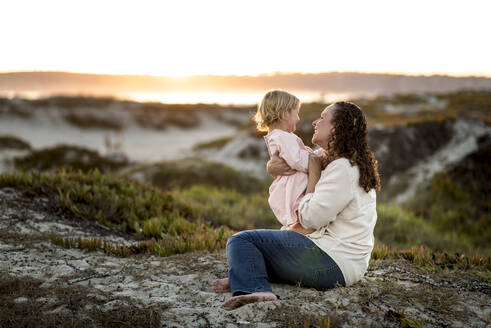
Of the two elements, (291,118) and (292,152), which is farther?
(291,118)

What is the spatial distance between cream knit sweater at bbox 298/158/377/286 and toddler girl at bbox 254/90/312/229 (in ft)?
1.05

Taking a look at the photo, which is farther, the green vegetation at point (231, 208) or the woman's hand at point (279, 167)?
the green vegetation at point (231, 208)

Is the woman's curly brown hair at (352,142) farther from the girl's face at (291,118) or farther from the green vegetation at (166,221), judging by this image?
the green vegetation at (166,221)

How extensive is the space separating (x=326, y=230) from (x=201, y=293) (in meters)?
1.38

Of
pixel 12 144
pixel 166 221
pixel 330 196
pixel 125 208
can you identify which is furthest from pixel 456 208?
pixel 12 144

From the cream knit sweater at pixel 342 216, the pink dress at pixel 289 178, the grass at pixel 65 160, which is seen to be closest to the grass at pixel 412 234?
the cream knit sweater at pixel 342 216

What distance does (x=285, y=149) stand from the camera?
3932 mm

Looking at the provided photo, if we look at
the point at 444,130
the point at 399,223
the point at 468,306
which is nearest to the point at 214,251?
the point at 468,306

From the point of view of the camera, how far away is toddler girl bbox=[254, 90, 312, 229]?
3.90m

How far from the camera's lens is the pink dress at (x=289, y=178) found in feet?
12.8

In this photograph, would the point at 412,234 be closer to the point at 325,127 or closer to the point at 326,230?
the point at 326,230

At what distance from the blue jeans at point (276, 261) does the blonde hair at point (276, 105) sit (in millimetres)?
1139

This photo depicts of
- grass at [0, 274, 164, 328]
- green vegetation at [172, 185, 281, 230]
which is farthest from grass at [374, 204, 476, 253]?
grass at [0, 274, 164, 328]

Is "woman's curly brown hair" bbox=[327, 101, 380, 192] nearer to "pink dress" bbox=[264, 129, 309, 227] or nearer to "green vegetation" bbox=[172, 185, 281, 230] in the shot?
"pink dress" bbox=[264, 129, 309, 227]
